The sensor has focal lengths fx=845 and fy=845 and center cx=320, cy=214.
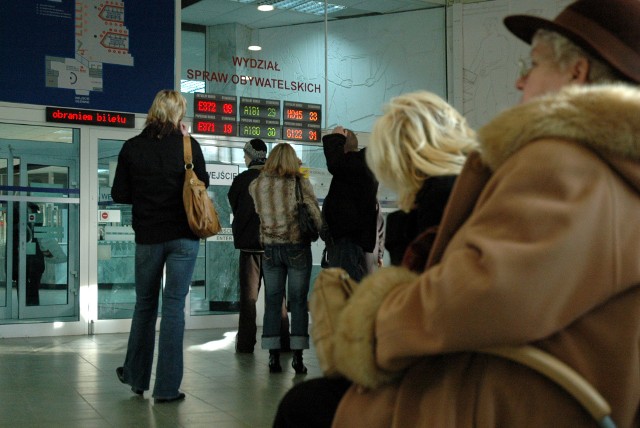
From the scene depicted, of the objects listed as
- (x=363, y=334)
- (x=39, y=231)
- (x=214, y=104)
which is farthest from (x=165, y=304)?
(x=214, y=104)

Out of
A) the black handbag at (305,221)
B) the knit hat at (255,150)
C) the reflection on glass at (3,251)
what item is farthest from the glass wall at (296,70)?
the black handbag at (305,221)

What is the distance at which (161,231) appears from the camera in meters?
4.71

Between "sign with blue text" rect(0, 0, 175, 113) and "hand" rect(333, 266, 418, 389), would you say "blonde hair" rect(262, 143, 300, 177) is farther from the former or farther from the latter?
"hand" rect(333, 266, 418, 389)

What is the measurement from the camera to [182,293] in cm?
474

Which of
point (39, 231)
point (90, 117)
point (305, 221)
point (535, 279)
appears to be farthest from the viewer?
point (90, 117)

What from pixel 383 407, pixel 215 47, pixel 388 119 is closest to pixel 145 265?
pixel 388 119

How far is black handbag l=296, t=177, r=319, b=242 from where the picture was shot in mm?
5988

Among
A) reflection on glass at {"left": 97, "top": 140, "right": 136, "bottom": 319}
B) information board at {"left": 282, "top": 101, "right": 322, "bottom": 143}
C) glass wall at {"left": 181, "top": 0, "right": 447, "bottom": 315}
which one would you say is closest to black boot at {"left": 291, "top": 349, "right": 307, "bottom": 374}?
reflection on glass at {"left": 97, "top": 140, "right": 136, "bottom": 319}

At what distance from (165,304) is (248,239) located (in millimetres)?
2411

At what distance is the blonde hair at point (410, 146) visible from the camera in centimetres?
231

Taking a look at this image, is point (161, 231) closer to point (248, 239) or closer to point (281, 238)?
point (281, 238)

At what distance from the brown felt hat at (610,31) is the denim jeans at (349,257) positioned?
4401mm

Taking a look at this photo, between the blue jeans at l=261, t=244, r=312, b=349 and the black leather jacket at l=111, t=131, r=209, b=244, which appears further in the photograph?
the blue jeans at l=261, t=244, r=312, b=349

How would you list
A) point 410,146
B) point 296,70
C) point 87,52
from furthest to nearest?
point 296,70, point 87,52, point 410,146
